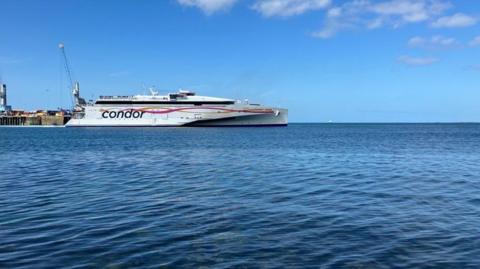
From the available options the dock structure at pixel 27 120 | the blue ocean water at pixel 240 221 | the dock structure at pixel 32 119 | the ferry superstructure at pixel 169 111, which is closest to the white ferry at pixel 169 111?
the ferry superstructure at pixel 169 111

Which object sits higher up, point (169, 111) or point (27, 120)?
point (169, 111)

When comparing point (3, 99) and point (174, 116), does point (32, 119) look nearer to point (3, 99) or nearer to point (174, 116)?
point (3, 99)

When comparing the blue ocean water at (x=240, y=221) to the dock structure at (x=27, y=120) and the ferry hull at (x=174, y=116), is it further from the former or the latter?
the dock structure at (x=27, y=120)

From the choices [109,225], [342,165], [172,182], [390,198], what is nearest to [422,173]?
[342,165]

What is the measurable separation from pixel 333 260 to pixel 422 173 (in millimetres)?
18708

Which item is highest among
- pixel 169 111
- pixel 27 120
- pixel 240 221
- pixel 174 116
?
pixel 169 111

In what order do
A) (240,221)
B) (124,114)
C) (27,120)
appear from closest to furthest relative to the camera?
→ (240,221), (124,114), (27,120)

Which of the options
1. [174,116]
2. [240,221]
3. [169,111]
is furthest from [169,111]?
[240,221]

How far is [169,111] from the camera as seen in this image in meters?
119

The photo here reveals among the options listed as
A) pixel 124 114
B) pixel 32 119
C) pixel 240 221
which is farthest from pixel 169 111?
pixel 240 221

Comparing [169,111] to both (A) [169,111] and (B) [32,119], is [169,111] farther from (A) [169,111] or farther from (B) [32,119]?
(B) [32,119]

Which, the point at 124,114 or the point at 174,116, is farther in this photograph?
the point at 124,114

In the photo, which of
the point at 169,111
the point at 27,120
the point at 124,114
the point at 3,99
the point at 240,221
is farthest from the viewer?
the point at 3,99

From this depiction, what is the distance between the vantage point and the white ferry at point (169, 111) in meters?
118
